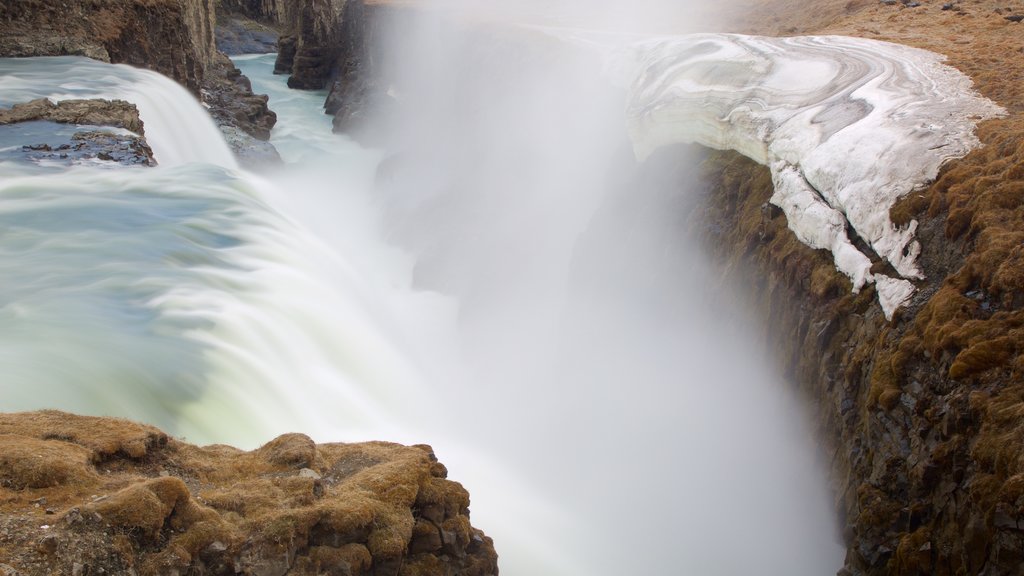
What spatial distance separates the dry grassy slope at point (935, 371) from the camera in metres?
6.65

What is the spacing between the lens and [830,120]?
41.5 ft

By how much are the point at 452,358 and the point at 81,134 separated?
1054cm

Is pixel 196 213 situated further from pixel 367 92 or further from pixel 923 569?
pixel 367 92

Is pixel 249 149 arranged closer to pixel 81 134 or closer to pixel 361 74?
pixel 361 74

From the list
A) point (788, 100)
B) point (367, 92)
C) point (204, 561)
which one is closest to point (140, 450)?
point (204, 561)

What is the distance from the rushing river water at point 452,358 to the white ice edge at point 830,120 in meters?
2.25

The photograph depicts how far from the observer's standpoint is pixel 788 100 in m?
14.6

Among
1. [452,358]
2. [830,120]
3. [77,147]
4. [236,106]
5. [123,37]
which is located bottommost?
[452,358]

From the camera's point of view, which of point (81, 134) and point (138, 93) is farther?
point (138, 93)

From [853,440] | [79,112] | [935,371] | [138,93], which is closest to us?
[935,371]

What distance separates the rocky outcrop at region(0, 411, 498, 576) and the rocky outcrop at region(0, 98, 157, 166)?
1182 cm

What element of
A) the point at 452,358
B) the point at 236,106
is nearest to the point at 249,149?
the point at 236,106

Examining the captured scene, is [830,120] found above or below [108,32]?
above

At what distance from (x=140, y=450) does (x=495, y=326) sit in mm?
15869
